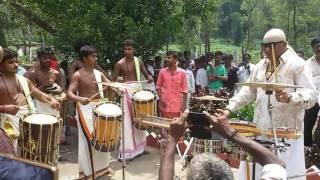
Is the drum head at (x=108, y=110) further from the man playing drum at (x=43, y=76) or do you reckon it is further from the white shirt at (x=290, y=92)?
the white shirt at (x=290, y=92)

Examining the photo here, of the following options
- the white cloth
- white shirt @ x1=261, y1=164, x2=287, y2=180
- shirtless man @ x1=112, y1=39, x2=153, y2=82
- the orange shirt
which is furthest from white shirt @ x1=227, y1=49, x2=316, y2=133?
the orange shirt

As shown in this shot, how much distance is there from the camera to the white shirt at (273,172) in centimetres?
266

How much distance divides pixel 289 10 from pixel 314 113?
100 ft

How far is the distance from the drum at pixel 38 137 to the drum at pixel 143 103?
221 centimetres

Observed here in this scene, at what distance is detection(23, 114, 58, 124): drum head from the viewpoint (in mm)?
5289

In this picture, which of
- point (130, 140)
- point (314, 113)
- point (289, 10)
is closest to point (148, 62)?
point (130, 140)

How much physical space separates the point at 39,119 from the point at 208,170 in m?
3.21

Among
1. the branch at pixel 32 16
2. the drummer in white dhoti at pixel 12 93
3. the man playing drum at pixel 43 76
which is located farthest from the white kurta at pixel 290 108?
the branch at pixel 32 16

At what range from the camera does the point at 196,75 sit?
11.9 meters

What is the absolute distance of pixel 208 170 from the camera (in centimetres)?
255

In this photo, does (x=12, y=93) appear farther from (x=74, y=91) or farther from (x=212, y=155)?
(x=212, y=155)

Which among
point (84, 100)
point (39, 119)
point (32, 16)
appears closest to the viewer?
point (39, 119)

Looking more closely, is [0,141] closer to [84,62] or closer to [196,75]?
[84,62]

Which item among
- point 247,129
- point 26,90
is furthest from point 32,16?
point 247,129
